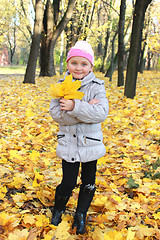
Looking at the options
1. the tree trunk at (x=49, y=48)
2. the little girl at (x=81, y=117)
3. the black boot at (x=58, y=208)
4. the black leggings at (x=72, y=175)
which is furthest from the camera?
the tree trunk at (x=49, y=48)

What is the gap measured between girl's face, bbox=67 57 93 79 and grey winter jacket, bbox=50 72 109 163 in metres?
0.04

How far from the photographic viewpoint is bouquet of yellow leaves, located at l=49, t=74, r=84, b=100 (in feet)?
4.90

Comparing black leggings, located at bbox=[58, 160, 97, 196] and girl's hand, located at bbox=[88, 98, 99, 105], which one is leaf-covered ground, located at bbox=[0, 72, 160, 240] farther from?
girl's hand, located at bbox=[88, 98, 99, 105]

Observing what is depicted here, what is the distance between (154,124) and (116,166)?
6.76 ft

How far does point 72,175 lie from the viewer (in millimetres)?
1796

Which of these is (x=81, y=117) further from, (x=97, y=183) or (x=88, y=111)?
(x=97, y=183)

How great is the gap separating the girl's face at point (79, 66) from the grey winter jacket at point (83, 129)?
0.04 meters

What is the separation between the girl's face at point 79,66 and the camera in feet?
5.50

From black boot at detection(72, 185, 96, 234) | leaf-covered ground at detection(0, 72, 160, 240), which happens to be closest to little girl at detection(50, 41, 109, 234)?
black boot at detection(72, 185, 96, 234)

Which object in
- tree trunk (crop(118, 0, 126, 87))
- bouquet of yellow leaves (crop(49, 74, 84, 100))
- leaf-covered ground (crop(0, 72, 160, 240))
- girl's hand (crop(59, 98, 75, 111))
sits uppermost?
tree trunk (crop(118, 0, 126, 87))

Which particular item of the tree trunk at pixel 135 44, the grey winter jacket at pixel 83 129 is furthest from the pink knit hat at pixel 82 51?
the tree trunk at pixel 135 44

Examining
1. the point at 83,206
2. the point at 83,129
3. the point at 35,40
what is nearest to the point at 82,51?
the point at 83,129

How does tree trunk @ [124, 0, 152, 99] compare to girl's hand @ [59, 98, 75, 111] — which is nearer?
girl's hand @ [59, 98, 75, 111]

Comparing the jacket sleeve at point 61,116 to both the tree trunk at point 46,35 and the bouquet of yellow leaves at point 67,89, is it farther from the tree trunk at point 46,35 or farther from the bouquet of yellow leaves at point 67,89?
the tree trunk at point 46,35
